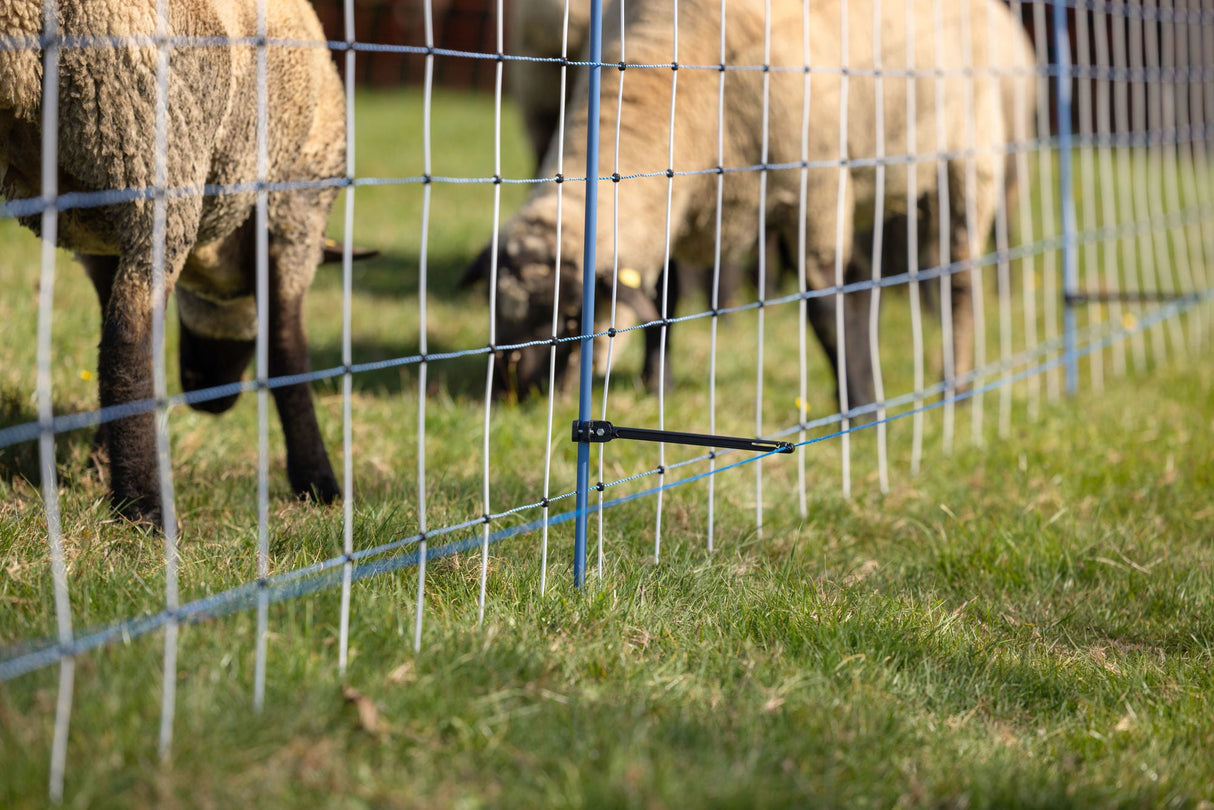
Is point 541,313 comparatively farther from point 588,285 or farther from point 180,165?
point 180,165

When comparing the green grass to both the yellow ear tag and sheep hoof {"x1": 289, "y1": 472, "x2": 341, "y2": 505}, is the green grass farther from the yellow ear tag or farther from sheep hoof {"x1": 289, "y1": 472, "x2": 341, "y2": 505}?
the yellow ear tag

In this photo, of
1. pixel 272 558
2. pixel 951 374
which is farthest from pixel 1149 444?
pixel 272 558

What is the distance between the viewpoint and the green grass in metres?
1.92

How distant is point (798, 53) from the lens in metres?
4.73

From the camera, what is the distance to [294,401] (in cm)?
352

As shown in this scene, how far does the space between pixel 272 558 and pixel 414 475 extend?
99 cm

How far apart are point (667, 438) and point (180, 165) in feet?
4.32

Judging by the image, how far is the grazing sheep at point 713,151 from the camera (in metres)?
4.54

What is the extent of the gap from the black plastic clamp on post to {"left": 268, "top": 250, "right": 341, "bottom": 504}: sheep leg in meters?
1.03

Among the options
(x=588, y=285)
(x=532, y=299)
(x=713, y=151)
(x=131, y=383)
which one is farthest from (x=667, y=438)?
(x=713, y=151)

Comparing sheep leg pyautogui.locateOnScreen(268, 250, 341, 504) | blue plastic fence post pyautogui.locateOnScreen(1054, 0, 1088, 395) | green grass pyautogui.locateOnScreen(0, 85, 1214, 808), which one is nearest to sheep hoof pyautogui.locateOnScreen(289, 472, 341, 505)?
sheep leg pyautogui.locateOnScreen(268, 250, 341, 504)

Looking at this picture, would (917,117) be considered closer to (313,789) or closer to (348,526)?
(348,526)

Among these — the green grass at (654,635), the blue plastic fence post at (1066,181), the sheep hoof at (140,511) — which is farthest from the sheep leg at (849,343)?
the sheep hoof at (140,511)

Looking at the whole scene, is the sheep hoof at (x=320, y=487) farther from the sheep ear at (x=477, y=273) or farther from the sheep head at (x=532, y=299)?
the sheep ear at (x=477, y=273)
